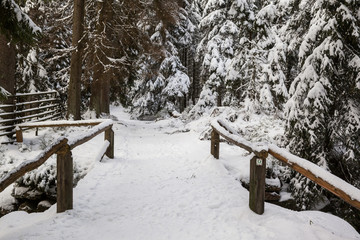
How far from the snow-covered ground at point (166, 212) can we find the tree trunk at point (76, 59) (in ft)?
17.3

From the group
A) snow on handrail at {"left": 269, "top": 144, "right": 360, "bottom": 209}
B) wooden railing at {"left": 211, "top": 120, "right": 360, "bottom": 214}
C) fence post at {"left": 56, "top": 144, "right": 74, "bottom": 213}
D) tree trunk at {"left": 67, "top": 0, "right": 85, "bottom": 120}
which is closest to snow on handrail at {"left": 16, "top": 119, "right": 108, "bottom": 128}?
tree trunk at {"left": 67, "top": 0, "right": 85, "bottom": 120}

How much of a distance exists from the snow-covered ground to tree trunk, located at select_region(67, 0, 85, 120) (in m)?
5.26

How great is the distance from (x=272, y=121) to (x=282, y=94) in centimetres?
183

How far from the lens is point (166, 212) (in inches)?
220

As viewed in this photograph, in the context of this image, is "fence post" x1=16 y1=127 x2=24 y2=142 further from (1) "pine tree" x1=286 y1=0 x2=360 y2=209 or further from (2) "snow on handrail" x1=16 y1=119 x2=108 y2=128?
(1) "pine tree" x1=286 y1=0 x2=360 y2=209

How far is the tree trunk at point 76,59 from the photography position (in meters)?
13.4

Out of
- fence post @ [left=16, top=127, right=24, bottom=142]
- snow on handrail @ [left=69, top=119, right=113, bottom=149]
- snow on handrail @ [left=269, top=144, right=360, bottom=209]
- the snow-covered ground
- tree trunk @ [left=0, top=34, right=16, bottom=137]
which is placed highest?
tree trunk @ [left=0, top=34, right=16, bottom=137]

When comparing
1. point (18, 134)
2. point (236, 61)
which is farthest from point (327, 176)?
point (236, 61)

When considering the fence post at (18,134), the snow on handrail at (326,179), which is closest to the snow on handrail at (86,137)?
the snow on handrail at (326,179)

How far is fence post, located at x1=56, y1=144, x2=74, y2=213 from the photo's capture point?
16.2 ft

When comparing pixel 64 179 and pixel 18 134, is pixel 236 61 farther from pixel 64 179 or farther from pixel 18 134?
pixel 64 179

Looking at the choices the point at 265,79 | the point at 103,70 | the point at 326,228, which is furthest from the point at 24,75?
the point at 326,228

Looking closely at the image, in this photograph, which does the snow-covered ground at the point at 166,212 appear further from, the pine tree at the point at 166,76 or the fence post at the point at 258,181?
the pine tree at the point at 166,76

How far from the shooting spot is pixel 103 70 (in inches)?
615
